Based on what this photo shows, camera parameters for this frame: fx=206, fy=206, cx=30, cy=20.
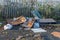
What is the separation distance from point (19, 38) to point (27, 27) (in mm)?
1783

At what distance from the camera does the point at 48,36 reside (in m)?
7.60

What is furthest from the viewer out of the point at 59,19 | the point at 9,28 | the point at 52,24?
the point at 59,19

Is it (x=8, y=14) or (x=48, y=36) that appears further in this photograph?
(x=8, y=14)

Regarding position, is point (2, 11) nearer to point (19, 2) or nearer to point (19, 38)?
point (19, 2)

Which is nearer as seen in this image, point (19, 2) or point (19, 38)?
point (19, 38)

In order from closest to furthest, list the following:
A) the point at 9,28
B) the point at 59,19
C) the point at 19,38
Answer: the point at 19,38 < the point at 9,28 < the point at 59,19

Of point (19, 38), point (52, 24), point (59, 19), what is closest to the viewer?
point (19, 38)

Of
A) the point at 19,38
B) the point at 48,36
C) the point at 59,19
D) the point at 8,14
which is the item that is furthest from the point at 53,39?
the point at 8,14

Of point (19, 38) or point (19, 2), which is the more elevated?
point (19, 2)

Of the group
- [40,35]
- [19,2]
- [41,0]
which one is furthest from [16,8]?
[40,35]

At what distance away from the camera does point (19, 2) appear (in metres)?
10.6

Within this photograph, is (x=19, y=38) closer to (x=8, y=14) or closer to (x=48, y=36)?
(x=48, y=36)

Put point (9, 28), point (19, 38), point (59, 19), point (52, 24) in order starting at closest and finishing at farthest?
point (19, 38) → point (9, 28) → point (52, 24) → point (59, 19)

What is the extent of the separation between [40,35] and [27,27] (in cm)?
153
